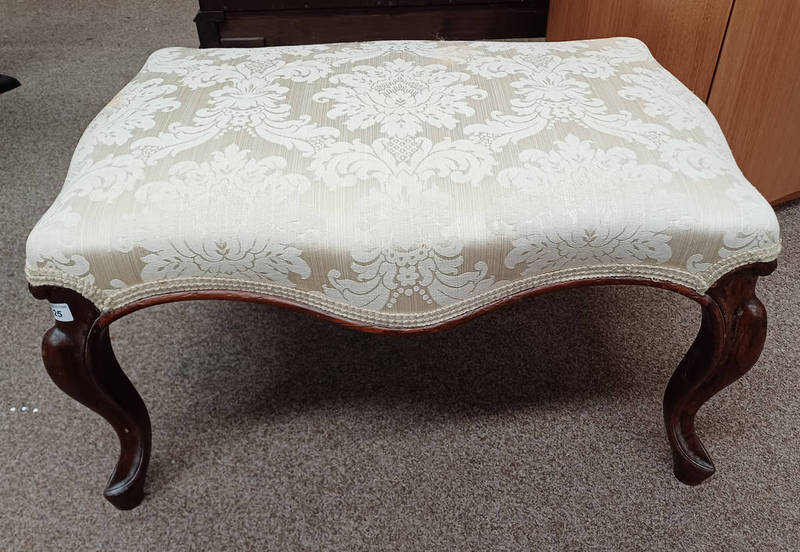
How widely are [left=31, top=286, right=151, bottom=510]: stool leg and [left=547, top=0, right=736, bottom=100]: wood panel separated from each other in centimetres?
77

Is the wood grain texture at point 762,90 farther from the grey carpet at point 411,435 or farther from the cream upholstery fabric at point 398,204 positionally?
the cream upholstery fabric at point 398,204

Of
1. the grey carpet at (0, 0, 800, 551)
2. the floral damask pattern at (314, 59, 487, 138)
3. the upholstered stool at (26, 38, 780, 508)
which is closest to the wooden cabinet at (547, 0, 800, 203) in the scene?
the grey carpet at (0, 0, 800, 551)

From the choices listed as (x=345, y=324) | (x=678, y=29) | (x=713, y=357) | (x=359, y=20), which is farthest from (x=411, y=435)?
(x=359, y=20)

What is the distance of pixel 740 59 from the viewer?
0.85 m

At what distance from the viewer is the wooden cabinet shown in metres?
0.83

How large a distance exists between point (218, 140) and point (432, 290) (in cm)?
22

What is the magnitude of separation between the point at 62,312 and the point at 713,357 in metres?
0.55

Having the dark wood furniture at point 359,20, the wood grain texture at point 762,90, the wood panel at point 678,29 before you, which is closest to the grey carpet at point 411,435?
the wood grain texture at point 762,90

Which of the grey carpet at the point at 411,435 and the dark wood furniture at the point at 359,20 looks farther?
the dark wood furniture at the point at 359,20

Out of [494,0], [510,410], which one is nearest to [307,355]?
[510,410]

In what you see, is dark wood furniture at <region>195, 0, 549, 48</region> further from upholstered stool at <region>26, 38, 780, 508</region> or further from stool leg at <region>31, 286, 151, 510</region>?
stool leg at <region>31, 286, 151, 510</region>

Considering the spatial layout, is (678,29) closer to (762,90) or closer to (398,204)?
(762,90)

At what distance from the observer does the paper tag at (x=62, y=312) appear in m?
0.54

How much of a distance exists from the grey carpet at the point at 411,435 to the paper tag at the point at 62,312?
221mm
